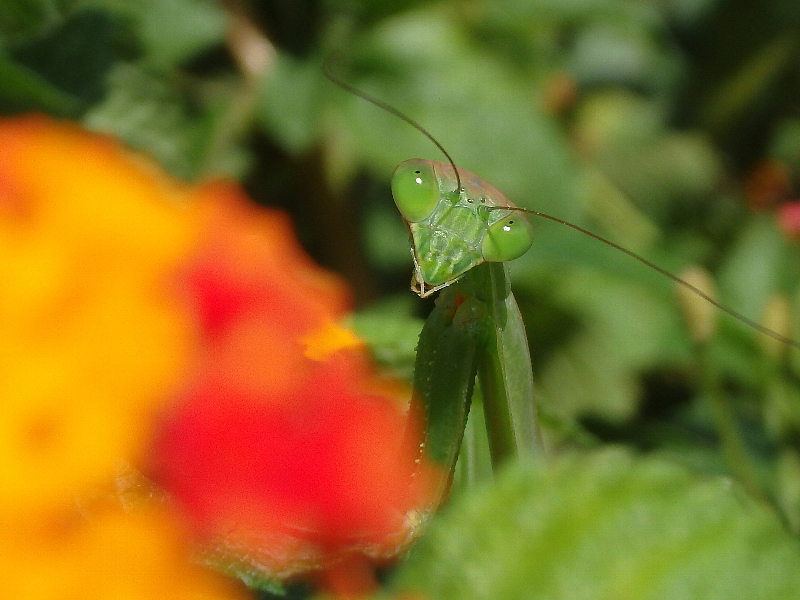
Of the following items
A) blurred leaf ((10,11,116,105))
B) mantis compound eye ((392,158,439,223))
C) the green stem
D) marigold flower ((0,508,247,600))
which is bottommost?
the green stem

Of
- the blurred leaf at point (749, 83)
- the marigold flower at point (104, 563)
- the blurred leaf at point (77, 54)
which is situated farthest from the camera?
the blurred leaf at point (749, 83)

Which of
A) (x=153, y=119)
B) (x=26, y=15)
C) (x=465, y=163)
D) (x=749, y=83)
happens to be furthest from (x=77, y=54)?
(x=749, y=83)

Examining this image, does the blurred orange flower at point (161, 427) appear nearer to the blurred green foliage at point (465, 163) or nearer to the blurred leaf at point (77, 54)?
the blurred green foliage at point (465, 163)

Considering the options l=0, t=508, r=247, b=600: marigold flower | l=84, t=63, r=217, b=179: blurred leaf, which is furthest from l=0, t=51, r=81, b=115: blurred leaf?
l=0, t=508, r=247, b=600: marigold flower

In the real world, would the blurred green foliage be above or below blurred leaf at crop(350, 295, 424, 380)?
below

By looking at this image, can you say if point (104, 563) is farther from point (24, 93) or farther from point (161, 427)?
point (24, 93)

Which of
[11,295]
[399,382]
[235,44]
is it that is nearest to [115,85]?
[235,44]

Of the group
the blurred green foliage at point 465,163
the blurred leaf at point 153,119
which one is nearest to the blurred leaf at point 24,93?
the blurred green foliage at point 465,163

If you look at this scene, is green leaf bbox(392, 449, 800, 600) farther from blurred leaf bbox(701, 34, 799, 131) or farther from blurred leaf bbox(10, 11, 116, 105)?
blurred leaf bbox(701, 34, 799, 131)
